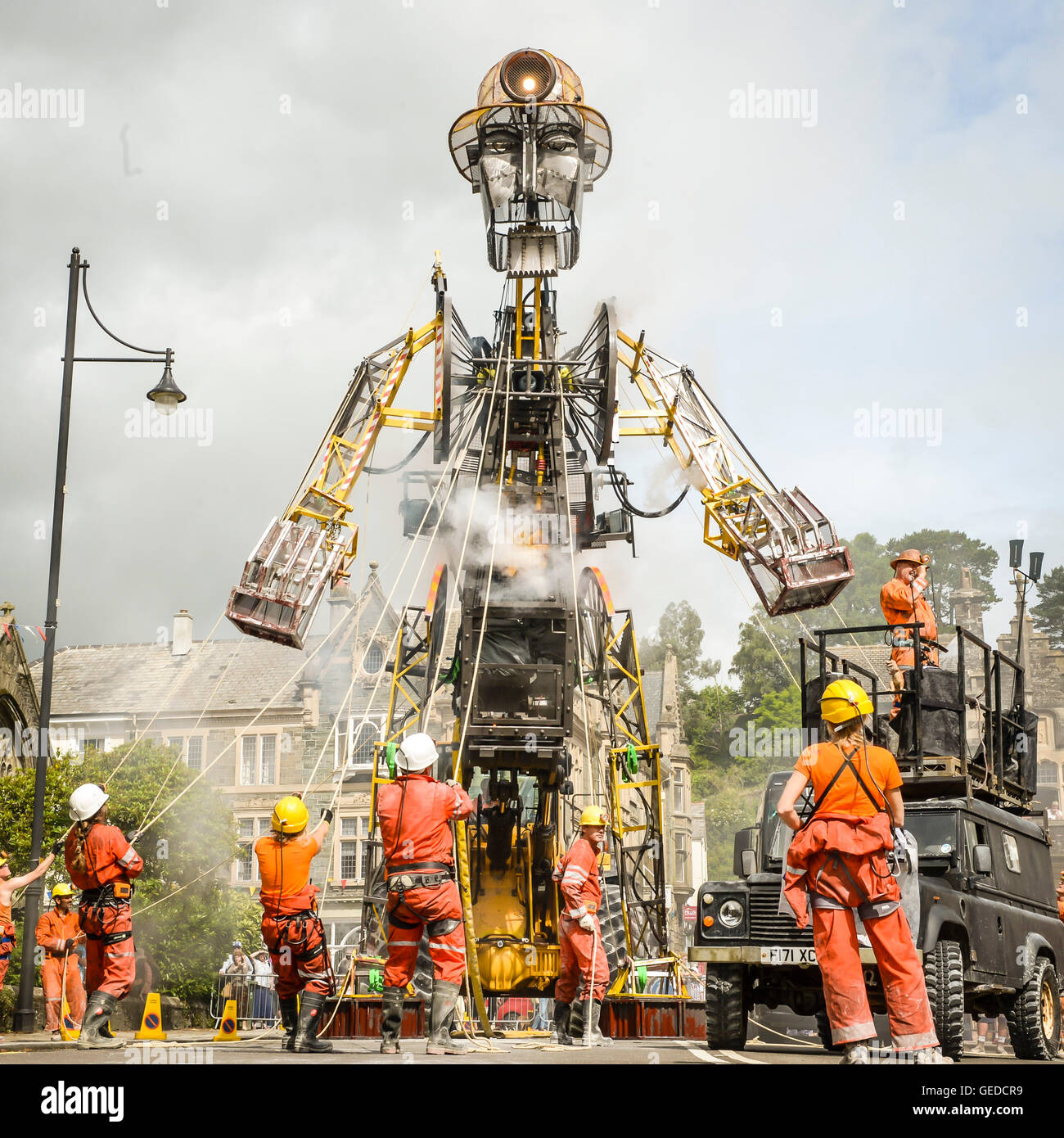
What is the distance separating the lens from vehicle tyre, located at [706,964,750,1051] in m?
10.6

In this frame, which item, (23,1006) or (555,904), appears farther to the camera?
(23,1006)

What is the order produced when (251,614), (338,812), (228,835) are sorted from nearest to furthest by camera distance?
(251,614) < (228,835) < (338,812)

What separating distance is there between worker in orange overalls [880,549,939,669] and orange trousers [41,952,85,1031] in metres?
10.1

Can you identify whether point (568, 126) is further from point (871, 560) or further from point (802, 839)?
point (871, 560)

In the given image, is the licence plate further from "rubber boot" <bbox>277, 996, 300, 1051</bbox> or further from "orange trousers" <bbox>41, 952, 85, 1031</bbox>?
"orange trousers" <bbox>41, 952, 85, 1031</bbox>

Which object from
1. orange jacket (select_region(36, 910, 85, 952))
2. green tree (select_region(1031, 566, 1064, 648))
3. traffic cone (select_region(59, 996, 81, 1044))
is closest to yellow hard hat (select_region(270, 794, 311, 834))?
traffic cone (select_region(59, 996, 81, 1044))

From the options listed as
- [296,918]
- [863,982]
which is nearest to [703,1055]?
[863,982]

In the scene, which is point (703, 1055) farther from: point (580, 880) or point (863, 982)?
point (863, 982)

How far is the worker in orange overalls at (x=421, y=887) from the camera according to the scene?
30.7 feet

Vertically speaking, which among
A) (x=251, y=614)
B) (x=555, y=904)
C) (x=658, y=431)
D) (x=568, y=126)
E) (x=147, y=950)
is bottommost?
(x=147, y=950)

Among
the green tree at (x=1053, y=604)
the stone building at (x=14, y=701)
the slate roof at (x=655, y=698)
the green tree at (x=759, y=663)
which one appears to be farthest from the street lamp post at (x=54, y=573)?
the green tree at (x=1053, y=604)
